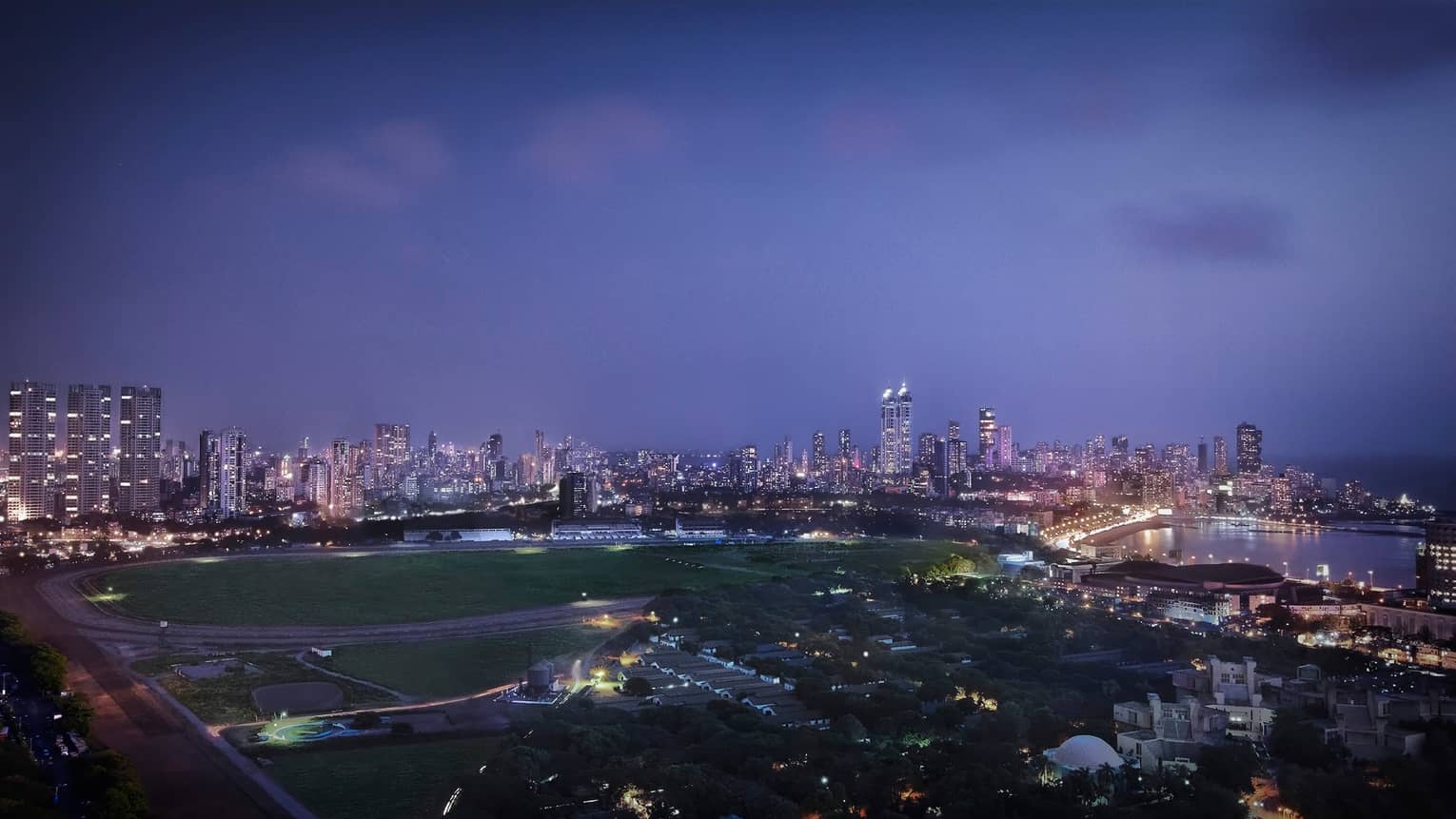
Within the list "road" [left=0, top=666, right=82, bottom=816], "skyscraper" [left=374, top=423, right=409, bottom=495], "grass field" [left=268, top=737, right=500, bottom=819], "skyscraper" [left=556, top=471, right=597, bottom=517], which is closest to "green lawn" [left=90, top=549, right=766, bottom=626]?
"road" [left=0, top=666, right=82, bottom=816]

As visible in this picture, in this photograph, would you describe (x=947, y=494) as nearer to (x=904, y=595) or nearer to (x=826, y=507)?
(x=826, y=507)

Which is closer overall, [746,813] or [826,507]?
[746,813]

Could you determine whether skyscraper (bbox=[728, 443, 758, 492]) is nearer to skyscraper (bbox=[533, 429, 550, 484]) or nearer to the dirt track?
skyscraper (bbox=[533, 429, 550, 484])

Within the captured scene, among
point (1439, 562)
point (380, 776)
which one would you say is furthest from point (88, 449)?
point (1439, 562)

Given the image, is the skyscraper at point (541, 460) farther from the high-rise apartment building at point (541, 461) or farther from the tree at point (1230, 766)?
the tree at point (1230, 766)

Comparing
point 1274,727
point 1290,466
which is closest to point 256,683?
point 1274,727

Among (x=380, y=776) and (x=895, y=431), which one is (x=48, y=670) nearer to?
(x=380, y=776)
